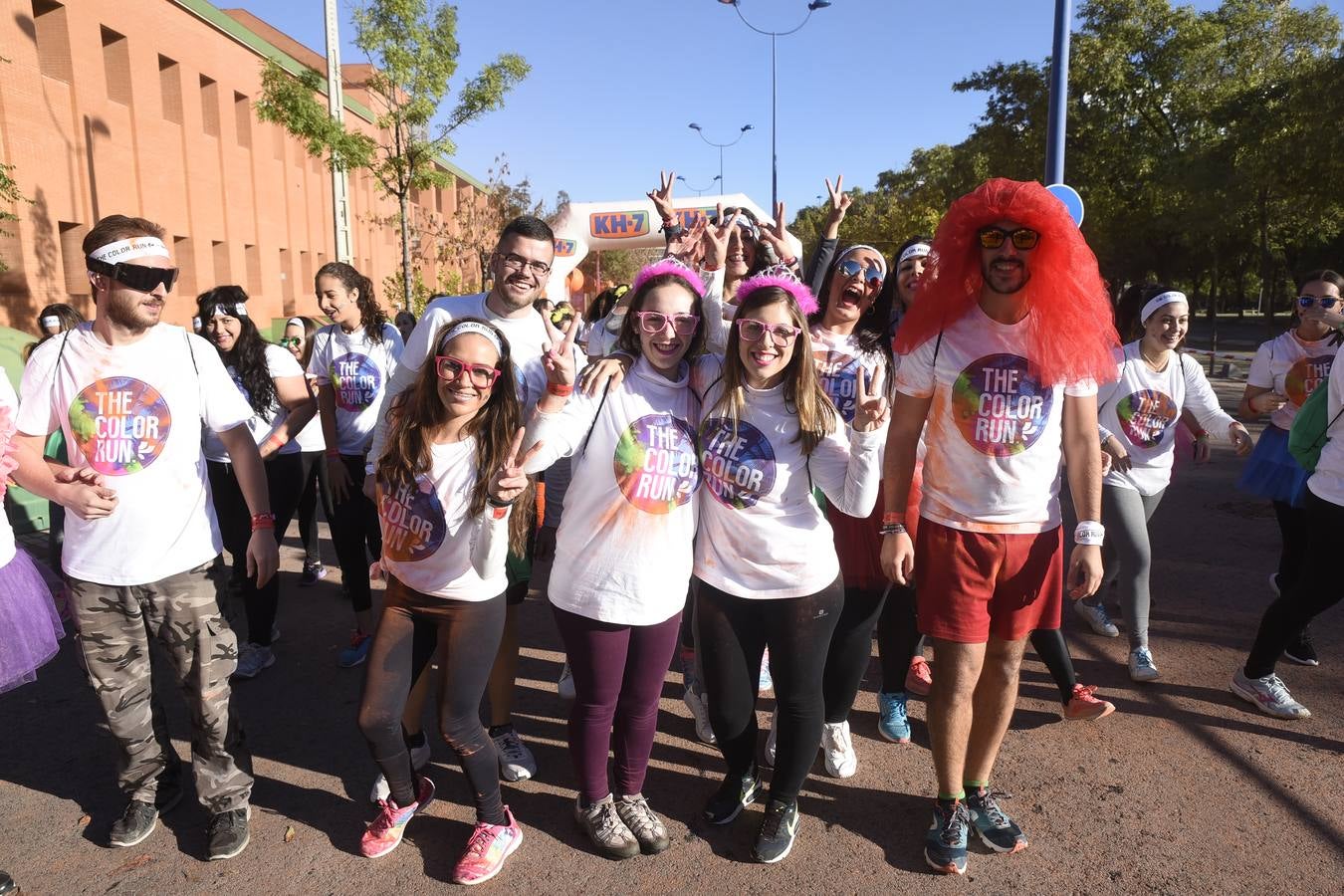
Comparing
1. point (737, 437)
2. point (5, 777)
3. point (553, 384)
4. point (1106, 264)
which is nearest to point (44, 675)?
point (5, 777)

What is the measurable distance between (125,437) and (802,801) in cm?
268

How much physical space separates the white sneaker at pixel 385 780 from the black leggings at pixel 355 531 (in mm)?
1356

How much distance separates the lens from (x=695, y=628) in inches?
110

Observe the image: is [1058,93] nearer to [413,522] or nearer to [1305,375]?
[1305,375]

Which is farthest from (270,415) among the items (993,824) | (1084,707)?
(1084,707)

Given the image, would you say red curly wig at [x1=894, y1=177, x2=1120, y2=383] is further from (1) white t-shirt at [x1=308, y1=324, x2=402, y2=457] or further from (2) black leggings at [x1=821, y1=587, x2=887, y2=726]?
(1) white t-shirt at [x1=308, y1=324, x2=402, y2=457]

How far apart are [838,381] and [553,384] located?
1341 millimetres

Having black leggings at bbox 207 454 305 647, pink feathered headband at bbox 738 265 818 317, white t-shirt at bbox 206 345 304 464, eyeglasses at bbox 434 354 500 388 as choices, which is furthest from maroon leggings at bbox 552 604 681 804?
white t-shirt at bbox 206 345 304 464

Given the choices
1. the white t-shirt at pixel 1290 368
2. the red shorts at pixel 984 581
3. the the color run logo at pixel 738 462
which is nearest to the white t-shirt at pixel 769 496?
the the color run logo at pixel 738 462

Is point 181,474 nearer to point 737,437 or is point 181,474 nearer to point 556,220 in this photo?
point 737,437

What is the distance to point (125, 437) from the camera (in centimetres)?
263

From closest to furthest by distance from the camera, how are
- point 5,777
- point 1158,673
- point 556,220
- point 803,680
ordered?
1. point 803,680
2. point 5,777
3. point 1158,673
4. point 556,220

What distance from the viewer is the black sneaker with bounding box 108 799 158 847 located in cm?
284

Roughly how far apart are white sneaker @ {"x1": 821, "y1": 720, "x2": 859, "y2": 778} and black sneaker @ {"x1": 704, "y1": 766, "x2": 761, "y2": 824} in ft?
1.45
